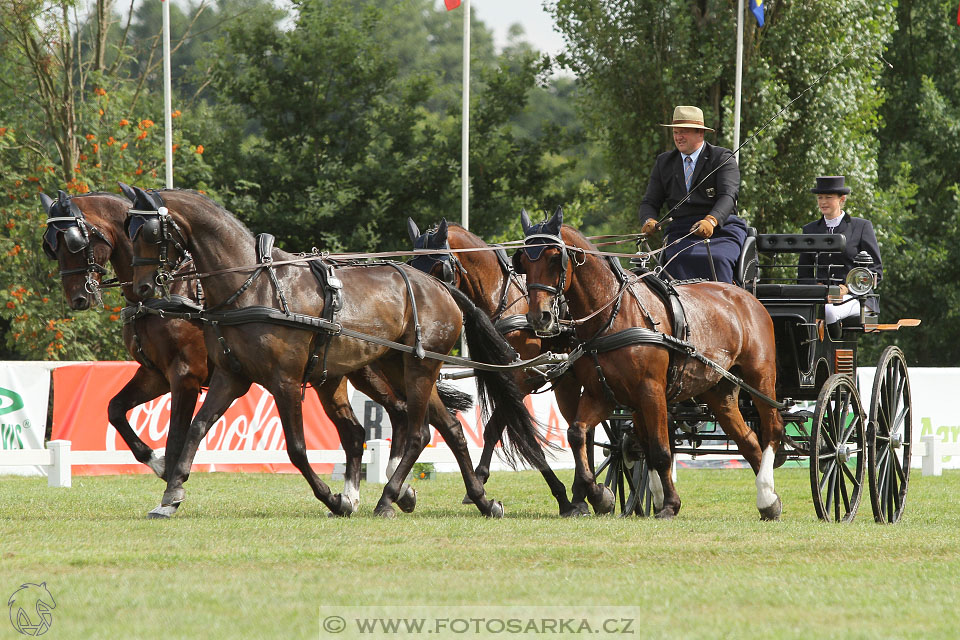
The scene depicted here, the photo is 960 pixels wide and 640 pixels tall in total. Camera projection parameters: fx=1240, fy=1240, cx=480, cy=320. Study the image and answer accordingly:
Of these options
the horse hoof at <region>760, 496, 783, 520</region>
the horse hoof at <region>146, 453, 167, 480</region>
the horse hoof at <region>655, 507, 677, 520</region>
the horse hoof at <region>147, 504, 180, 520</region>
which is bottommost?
the horse hoof at <region>760, 496, 783, 520</region>

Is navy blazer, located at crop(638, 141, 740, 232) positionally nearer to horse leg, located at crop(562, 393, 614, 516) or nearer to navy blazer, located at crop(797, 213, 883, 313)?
navy blazer, located at crop(797, 213, 883, 313)

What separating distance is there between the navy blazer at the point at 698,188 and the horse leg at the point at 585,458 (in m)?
1.81

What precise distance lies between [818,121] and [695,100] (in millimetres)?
2266

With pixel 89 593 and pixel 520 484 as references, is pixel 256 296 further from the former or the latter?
pixel 520 484

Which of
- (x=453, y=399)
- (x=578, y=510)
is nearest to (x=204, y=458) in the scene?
(x=453, y=399)

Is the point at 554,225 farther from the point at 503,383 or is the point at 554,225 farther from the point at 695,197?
the point at 695,197

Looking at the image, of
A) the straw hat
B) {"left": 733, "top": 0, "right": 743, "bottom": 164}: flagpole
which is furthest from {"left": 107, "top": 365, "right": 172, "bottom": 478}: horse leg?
{"left": 733, "top": 0, "right": 743, "bottom": 164}: flagpole

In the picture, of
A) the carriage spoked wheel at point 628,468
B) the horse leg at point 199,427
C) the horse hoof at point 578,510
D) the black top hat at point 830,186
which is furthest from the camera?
the black top hat at point 830,186

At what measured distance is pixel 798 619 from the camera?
4.91 metres

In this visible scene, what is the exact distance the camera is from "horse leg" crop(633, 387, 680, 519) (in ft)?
27.1

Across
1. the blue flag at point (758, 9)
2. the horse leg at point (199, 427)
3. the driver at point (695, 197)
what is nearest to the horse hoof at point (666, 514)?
the driver at point (695, 197)

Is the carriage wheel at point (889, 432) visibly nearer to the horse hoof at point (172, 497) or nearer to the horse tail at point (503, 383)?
the horse tail at point (503, 383)

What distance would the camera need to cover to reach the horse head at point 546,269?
7785 millimetres

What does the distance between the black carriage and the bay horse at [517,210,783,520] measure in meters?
0.39
